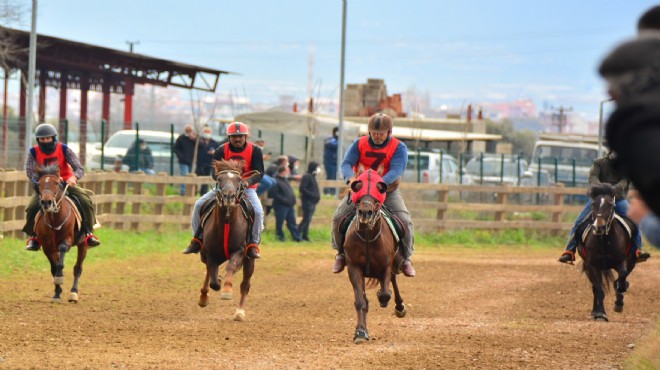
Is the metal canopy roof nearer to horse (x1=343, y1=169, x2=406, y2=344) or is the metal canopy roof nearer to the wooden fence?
the wooden fence

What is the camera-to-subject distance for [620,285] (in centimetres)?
1510

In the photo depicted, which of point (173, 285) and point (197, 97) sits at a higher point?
point (197, 97)

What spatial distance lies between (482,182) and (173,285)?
21.7 m

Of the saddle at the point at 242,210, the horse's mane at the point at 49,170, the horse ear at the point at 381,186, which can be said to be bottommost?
the saddle at the point at 242,210

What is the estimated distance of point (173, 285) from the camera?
17359mm

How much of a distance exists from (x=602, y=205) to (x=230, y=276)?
4849mm

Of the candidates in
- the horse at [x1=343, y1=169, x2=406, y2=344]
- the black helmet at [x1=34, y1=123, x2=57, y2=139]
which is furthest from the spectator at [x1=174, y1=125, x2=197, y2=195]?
the horse at [x1=343, y1=169, x2=406, y2=344]

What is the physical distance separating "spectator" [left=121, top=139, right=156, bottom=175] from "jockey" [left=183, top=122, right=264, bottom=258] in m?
15.8

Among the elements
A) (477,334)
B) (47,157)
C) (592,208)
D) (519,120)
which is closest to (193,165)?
(47,157)

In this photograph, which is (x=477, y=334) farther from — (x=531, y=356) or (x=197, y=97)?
(x=197, y=97)

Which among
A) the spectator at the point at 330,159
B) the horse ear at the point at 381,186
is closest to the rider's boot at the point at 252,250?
the horse ear at the point at 381,186

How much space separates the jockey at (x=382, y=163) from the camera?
12391 mm

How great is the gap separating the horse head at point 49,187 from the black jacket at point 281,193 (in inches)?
431

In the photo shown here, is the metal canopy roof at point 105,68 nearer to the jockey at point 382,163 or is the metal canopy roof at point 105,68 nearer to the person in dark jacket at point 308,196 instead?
→ the person in dark jacket at point 308,196
